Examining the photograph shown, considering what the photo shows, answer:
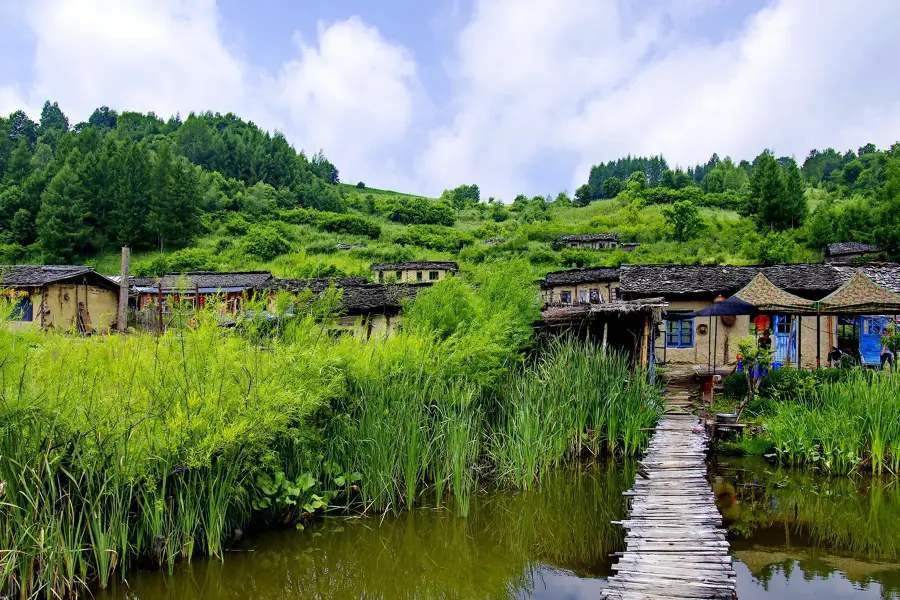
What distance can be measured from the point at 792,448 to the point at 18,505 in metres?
11.8

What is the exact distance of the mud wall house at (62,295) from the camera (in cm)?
2392

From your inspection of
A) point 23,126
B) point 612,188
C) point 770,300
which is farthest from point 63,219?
point 612,188

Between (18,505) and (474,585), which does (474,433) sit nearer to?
(474,585)

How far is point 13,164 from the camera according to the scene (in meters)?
62.3

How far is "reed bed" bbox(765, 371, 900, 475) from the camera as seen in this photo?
994cm

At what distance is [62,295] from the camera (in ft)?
81.6

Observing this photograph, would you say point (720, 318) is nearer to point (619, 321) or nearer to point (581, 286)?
point (619, 321)

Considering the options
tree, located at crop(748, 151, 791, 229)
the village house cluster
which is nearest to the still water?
the village house cluster

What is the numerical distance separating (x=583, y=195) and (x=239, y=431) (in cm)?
9117

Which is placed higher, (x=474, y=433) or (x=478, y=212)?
(x=478, y=212)

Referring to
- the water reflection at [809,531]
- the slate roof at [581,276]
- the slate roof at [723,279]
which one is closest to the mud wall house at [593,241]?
the slate roof at [581,276]

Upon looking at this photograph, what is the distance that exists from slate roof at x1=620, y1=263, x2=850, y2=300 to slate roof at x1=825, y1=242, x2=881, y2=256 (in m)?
20.0

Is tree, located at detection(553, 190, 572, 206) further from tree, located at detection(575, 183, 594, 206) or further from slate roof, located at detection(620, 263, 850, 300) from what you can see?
slate roof, located at detection(620, 263, 850, 300)

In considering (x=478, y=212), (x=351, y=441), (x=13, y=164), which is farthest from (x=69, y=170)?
(x=351, y=441)
